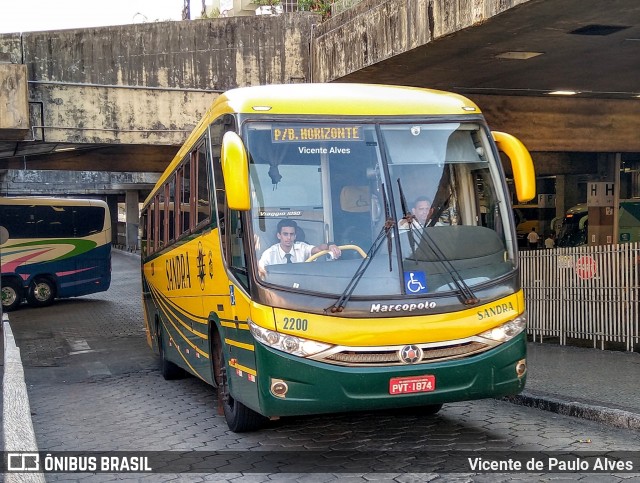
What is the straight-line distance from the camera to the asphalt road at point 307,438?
22.1ft

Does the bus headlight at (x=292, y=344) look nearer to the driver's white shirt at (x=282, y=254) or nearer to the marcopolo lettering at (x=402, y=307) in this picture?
the marcopolo lettering at (x=402, y=307)

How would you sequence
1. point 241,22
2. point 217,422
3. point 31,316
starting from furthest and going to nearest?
point 31,316 < point 241,22 < point 217,422

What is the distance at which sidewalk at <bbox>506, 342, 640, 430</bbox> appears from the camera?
27.8 ft

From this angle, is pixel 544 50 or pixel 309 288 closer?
pixel 309 288

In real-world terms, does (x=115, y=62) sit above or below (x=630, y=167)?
above

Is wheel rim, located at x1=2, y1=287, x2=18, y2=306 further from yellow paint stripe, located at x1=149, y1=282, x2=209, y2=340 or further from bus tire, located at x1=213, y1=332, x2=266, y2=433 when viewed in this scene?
bus tire, located at x1=213, y1=332, x2=266, y2=433

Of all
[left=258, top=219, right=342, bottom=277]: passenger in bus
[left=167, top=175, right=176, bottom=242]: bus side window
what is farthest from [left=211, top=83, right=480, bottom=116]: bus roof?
[left=167, top=175, right=176, bottom=242]: bus side window

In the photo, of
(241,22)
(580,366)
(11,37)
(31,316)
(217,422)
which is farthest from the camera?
(31,316)

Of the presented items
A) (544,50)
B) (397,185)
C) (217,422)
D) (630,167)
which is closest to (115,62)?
(544,50)

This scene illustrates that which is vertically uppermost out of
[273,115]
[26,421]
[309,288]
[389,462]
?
[273,115]

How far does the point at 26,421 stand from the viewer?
6.71m

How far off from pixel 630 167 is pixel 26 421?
2605 centimetres

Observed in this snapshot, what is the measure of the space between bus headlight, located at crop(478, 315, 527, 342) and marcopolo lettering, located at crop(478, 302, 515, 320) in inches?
4.2

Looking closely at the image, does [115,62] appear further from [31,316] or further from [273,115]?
[273,115]
